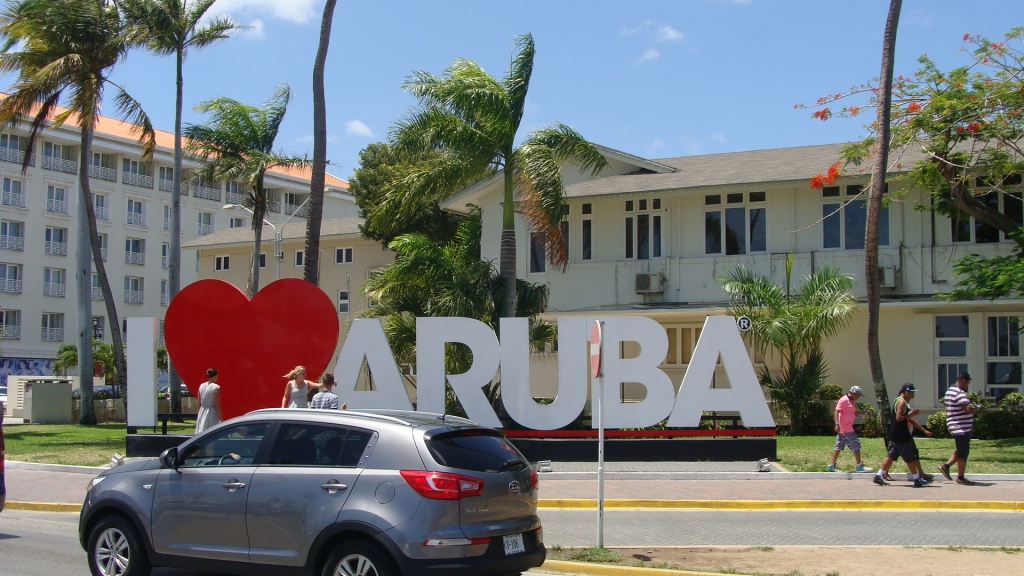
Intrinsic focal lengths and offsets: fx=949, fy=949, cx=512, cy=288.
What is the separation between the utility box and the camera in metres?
30.8

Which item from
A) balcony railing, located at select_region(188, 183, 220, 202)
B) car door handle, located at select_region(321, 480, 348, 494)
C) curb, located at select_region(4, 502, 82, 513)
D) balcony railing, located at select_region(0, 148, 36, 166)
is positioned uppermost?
balcony railing, located at select_region(0, 148, 36, 166)

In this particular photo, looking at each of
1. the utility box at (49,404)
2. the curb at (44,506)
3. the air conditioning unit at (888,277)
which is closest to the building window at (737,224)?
the air conditioning unit at (888,277)

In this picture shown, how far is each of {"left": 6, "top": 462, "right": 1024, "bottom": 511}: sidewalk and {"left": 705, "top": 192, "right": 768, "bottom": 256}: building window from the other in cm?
1109

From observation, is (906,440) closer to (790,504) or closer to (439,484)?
(790,504)

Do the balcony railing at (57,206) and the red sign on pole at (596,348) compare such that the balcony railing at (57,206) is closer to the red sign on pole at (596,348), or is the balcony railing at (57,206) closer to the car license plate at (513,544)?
the red sign on pole at (596,348)

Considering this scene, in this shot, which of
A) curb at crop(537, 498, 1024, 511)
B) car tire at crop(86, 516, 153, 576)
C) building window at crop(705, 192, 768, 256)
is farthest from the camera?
building window at crop(705, 192, 768, 256)

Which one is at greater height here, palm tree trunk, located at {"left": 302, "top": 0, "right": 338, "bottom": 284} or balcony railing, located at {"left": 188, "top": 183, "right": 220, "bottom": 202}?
balcony railing, located at {"left": 188, "top": 183, "right": 220, "bottom": 202}

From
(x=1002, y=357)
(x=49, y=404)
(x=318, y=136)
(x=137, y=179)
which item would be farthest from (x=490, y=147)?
(x=137, y=179)

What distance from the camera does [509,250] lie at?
827 inches

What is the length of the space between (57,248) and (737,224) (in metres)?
48.6

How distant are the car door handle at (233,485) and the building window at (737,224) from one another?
66.7ft

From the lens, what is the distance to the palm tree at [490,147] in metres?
20.1

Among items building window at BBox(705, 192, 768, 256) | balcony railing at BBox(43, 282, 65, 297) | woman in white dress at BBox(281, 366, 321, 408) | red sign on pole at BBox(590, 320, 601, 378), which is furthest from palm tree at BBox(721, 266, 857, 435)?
balcony railing at BBox(43, 282, 65, 297)

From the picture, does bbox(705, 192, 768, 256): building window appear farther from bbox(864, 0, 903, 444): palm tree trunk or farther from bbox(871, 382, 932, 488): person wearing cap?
bbox(871, 382, 932, 488): person wearing cap
